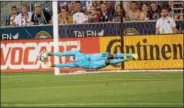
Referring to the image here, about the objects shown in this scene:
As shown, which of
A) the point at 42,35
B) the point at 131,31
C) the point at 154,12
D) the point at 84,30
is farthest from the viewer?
the point at 42,35

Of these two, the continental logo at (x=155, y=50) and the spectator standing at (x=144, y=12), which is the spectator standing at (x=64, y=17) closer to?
the spectator standing at (x=144, y=12)

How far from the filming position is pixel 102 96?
12828 millimetres

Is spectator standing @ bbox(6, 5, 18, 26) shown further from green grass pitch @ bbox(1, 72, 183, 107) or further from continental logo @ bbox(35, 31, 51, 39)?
green grass pitch @ bbox(1, 72, 183, 107)

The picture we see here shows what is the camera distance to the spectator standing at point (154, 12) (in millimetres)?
23203

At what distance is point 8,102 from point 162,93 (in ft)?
10.0

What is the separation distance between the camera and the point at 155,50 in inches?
832

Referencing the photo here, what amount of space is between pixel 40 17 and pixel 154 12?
4084 mm

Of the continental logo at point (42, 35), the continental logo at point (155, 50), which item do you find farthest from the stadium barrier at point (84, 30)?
the continental logo at point (155, 50)

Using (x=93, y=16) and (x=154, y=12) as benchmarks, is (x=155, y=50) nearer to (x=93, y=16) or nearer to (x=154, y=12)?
(x=154, y=12)

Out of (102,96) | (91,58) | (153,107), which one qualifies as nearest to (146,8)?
(91,58)

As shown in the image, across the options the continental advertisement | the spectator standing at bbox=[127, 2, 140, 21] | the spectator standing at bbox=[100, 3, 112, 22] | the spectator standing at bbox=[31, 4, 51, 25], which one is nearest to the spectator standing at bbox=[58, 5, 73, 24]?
the spectator standing at bbox=[31, 4, 51, 25]

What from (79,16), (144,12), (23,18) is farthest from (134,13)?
(23,18)

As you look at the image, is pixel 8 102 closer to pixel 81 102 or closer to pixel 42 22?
pixel 81 102

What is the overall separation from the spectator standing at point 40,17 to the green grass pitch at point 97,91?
558cm
